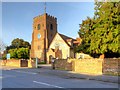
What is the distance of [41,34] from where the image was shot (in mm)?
69250

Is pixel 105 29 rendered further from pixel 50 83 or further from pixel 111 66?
pixel 50 83

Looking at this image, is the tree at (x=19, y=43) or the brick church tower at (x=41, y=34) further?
the tree at (x=19, y=43)

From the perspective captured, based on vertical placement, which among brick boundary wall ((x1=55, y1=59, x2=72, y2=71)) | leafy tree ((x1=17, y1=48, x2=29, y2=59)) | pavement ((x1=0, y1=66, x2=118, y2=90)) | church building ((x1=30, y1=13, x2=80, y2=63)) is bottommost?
pavement ((x1=0, y1=66, x2=118, y2=90))

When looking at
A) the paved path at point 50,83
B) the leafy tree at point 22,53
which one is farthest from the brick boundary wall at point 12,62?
the paved path at point 50,83

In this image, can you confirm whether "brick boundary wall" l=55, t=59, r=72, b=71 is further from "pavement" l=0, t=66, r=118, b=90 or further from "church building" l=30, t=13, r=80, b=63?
"church building" l=30, t=13, r=80, b=63

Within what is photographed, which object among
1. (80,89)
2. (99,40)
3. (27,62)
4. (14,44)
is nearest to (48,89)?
(80,89)

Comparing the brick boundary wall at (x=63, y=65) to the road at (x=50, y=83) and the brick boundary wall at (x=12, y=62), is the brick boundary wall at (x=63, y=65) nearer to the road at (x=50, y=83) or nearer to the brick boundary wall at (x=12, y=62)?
the brick boundary wall at (x=12, y=62)

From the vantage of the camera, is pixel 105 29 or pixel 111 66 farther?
pixel 105 29

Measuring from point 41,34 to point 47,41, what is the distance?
3735 mm

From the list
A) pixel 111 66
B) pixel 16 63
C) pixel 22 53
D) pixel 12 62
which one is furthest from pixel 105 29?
pixel 22 53

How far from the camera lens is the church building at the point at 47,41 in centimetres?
5947

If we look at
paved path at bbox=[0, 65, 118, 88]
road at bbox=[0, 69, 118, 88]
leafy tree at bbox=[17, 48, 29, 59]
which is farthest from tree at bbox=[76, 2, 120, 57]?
leafy tree at bbox=[17, 48, 29, 59]

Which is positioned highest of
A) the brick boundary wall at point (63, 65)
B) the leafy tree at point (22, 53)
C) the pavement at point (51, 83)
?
the leafy tree at point (22, 53)

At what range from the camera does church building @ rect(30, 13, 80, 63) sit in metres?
59.5
